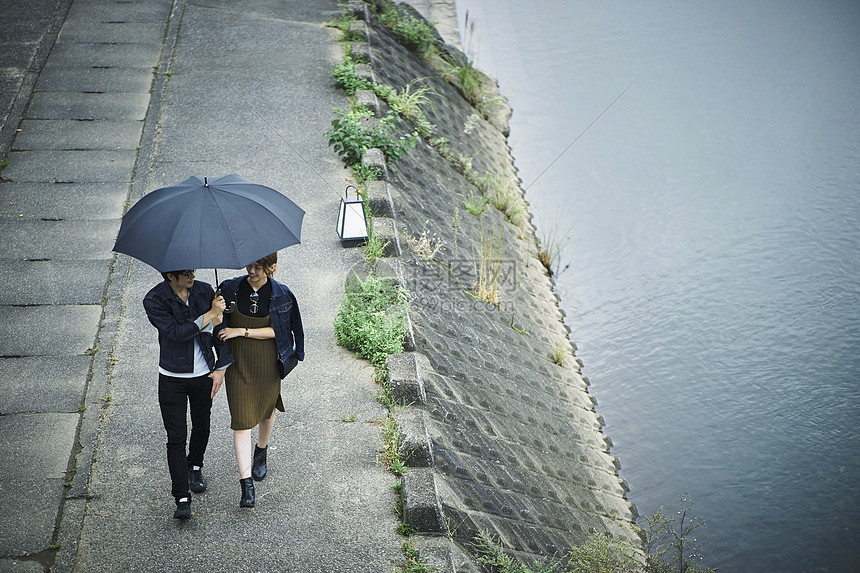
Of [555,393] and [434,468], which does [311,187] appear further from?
[434,468]

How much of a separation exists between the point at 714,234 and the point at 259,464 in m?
7.85

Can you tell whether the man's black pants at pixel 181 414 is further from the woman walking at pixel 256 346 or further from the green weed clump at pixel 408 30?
the green weed clump at pixel 408 30

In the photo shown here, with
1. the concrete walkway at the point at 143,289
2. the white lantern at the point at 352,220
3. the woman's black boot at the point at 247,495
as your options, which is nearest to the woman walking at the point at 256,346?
the woman's black boot at the point at 247,495

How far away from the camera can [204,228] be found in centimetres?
363

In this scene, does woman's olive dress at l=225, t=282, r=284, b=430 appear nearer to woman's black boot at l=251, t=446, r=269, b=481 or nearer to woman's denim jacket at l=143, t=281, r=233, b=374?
A: woman's denim jacket at l=143, t=281, r=233, b=374

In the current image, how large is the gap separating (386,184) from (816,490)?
489 centimetres

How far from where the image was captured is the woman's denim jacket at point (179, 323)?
3674 mm

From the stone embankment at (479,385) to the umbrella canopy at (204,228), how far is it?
1666 mm

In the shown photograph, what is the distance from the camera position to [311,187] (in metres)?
7.46

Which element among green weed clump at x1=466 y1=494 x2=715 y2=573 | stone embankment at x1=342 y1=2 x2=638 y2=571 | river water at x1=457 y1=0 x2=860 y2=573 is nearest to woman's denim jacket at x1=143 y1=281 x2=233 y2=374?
stone embankment at x1=342 y1=2 x2=638 y2=571

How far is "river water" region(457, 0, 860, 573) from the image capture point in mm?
7055

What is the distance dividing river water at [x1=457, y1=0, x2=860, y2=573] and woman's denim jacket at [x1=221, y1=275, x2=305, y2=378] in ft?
13.1

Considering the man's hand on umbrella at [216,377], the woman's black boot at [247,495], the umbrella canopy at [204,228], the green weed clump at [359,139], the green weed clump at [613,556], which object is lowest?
the green weed clump at [613,556]

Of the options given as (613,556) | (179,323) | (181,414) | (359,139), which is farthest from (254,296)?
(359,139)
